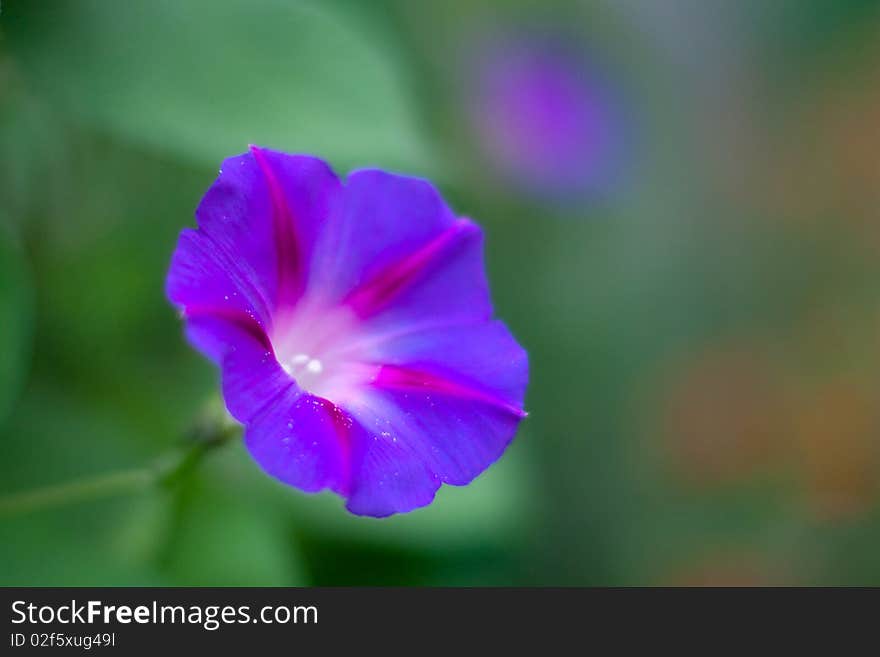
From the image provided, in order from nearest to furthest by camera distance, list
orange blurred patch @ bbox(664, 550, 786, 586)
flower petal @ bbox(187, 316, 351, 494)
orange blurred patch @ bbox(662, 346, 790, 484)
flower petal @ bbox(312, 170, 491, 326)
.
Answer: flower petal @ bbox(187, 316, 351, 494)
flower petal @ bbox(312, 170, 491, 326)
orange blurred patch @ bbox(664, 550, 786, 586)
orange blurred patch @ bbox(662, 346, 790, 484)

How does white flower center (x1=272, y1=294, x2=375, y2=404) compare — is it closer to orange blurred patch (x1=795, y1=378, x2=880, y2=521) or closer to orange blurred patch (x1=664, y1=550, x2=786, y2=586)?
orange blurred patch (x1=664, y1=550, x2=786, y2=586)

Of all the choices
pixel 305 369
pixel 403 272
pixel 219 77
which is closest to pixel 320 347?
pixel 305 369

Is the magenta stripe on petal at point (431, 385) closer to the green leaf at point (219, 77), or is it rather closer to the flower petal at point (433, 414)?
the flower petal at point (433, 414)

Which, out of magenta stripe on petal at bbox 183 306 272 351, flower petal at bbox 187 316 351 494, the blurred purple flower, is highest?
the blurred purple flower

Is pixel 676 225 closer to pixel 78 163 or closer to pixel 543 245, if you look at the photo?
pixel 543 245

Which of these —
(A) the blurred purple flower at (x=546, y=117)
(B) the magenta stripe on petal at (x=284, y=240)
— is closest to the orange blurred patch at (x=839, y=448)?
(A) the blurred purple flower at (x=546, y=117)

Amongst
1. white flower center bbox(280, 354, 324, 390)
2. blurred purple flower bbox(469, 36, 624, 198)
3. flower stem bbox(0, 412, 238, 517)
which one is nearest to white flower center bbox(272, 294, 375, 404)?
white flower center bbox(280, 354, 324, 390)

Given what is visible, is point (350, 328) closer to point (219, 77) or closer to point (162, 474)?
point (162, 474)
